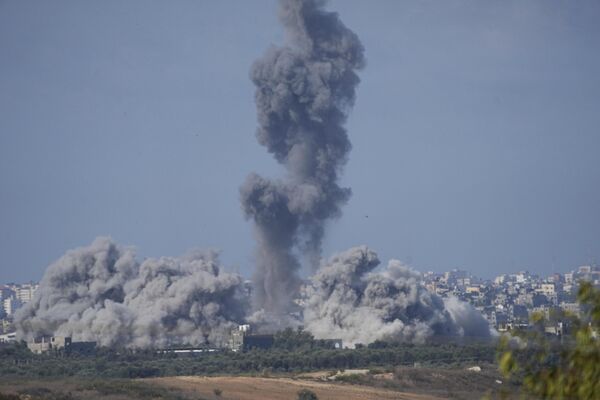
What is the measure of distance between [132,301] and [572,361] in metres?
72.9

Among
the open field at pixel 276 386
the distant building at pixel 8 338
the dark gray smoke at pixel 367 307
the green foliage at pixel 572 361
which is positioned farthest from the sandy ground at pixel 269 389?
the distant building at pixel 8 338

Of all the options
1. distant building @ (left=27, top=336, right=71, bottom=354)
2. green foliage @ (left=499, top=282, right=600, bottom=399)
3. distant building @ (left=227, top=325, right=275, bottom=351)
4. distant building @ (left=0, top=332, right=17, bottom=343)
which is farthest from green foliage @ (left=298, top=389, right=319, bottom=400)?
distant building @ (left=0, top=332, right=17, bottom=343)

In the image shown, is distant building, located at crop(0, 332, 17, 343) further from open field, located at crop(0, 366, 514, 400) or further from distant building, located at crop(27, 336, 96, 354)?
open field, located at crop(0, 366, 514, 400)

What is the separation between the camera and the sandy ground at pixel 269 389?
5353cm

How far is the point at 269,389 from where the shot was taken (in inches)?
2222

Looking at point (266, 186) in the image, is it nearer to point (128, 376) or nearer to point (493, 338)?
point (493, 338)

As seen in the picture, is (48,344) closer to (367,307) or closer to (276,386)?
(367,307)

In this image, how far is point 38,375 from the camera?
63.1m

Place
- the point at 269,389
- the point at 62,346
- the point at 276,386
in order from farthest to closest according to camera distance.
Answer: the point at 62,346 → the point at 276,386 → the point at 269,389

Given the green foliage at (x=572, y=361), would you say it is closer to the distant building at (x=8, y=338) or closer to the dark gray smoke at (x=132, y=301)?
the dark gray smoke at (x=132, y=301)

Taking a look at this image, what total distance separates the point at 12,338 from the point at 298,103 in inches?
1088

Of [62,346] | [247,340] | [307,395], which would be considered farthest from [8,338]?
[307,395]

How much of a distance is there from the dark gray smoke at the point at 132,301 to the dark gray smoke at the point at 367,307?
6006 millimetres

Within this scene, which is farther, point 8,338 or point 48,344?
point 8,338
